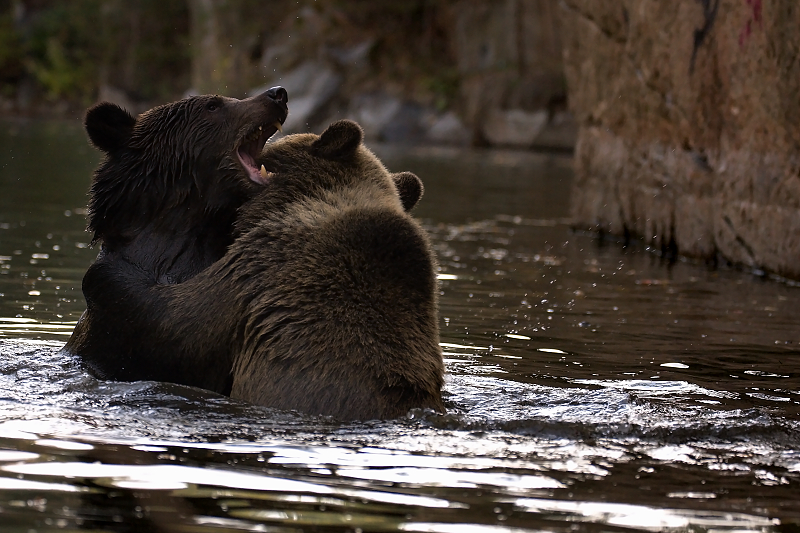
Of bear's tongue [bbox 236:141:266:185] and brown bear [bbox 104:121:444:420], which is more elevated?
bear's tongue [bbox 236:141:266:185]

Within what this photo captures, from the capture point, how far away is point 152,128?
5.70 meters

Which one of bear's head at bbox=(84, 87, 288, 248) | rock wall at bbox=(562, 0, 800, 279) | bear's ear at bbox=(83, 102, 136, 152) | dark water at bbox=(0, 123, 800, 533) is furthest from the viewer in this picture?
rock wall at bbox=(562, 0, 800, 279)

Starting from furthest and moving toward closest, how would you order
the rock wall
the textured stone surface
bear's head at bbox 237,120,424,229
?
the textured stone surface
the rock wall
bear's head at bbox 237,120,424,229

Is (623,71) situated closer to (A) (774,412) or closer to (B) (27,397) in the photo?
(A) (774,412)

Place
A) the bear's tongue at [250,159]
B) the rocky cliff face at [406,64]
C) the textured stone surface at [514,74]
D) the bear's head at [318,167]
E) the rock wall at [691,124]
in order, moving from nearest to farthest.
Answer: the bear's head at [318,167] < the bear's tongue at [250,159] < the rock wall at [691,124] < the textured stone surface at [514,74] < the rocky cliff face at [406,64]

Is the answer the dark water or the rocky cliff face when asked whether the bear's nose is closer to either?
the dark water

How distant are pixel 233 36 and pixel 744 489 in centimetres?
4443

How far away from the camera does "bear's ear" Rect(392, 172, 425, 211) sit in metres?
5.54

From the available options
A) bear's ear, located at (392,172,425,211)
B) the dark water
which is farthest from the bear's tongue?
the dark water

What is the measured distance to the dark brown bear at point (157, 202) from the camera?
514 centimetres

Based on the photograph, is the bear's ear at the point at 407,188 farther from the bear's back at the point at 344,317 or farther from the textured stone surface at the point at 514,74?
the textured stone surface at the point at 514,74

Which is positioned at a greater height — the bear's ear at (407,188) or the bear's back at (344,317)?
the bear's ear at (407,188)

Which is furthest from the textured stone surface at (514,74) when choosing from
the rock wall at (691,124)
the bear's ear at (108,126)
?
the bear's ear at (108,126)

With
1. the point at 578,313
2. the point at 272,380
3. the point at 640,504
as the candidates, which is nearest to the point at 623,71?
the point at 578,313
